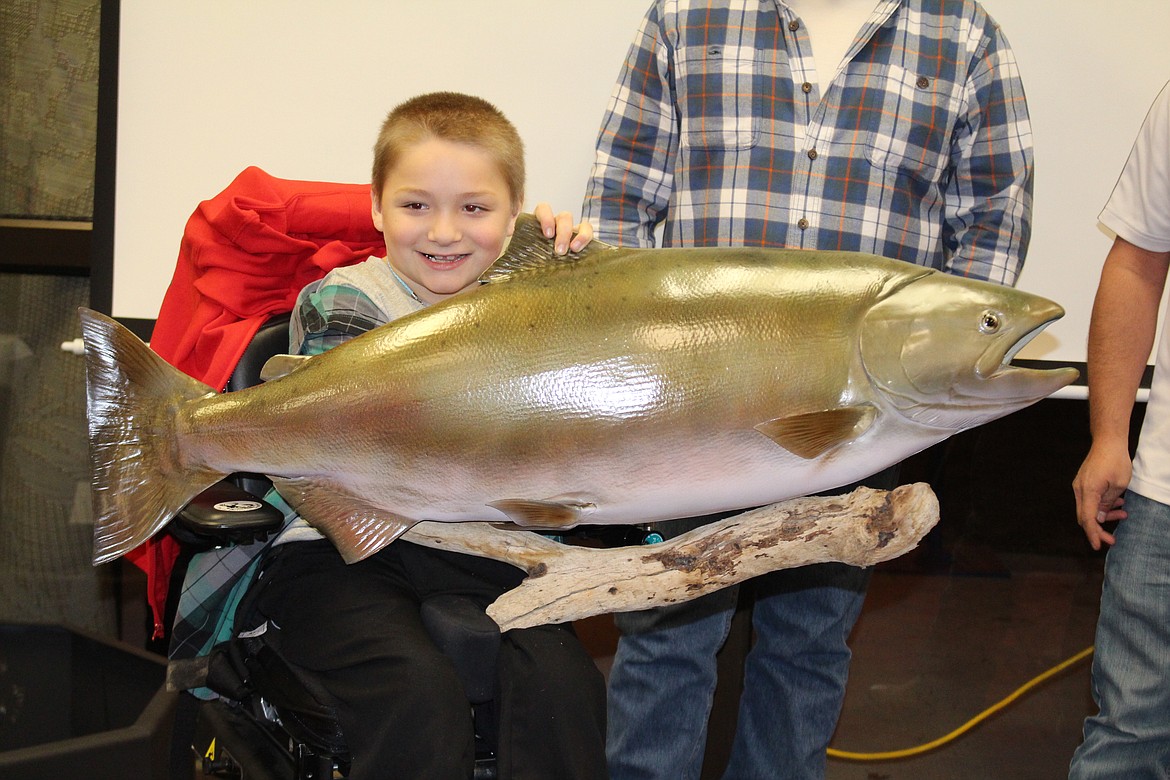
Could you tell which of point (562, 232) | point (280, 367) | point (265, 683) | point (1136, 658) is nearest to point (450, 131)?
point (562, 232)

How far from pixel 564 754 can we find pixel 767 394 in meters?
0.51

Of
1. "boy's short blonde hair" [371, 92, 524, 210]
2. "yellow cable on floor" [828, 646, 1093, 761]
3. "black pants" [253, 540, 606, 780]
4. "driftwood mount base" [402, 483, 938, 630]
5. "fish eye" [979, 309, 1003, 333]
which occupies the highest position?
"boy's short blonde hair" [371, 92, 524, 210]

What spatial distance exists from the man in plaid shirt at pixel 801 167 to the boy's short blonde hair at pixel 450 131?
0.40 metres

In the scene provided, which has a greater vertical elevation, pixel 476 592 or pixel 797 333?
pixel 797 333

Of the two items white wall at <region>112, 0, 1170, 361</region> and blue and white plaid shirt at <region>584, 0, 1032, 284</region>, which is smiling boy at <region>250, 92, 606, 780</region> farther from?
white wall at <region>112, 0, 1170, 361</region>

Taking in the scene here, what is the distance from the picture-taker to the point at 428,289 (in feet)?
4.18

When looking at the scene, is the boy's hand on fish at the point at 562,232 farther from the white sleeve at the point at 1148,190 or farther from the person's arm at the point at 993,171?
the white sleeve at the point at 1148,190

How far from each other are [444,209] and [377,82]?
39.7 inches

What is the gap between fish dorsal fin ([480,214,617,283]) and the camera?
3.01ft

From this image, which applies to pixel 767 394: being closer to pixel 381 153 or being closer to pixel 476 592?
pixel 476 592

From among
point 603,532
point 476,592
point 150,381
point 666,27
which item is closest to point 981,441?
point 666,27

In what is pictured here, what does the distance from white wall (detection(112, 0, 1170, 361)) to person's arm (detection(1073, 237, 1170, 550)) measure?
1.93 ft

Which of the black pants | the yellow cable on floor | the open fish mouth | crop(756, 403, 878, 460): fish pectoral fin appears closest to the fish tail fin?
the black pants

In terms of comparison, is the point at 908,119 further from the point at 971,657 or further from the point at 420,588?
the point at 971,657
